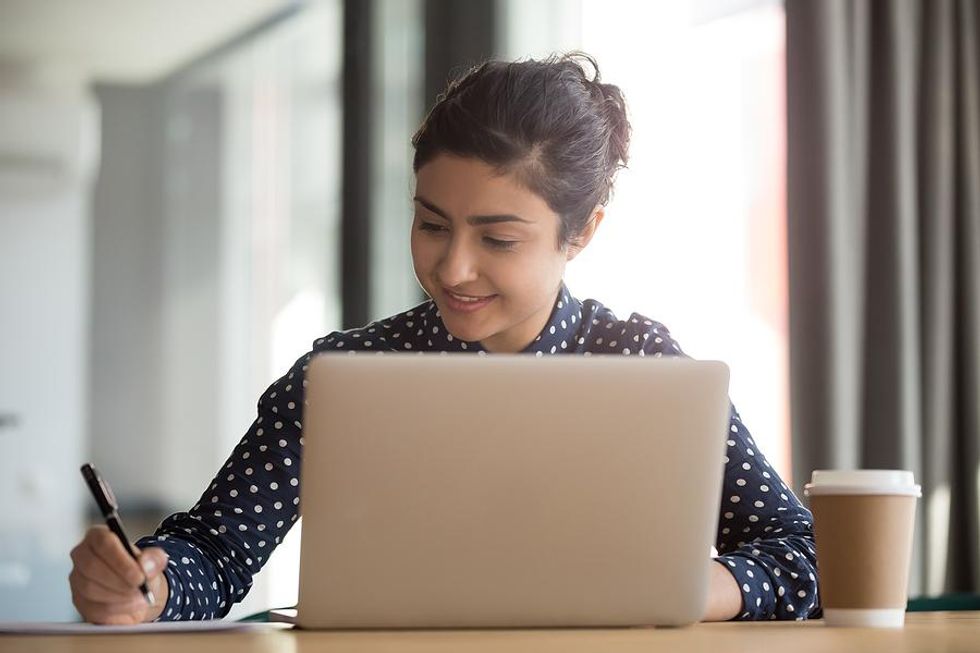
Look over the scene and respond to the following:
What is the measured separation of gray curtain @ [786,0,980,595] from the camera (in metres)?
3.27

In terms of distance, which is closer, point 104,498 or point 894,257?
point 104,498

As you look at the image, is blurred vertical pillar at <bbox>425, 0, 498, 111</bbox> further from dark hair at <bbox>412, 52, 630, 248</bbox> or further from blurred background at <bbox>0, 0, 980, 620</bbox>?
dark hair at <bbox>412, 52, 630, 248</bbox>

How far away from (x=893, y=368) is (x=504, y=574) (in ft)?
8.06

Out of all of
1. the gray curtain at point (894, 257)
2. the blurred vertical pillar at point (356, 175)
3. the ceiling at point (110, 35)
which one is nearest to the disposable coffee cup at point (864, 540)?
the gray curtain at point (894, 257)

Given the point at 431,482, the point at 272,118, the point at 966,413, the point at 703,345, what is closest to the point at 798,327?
the point at 703,345

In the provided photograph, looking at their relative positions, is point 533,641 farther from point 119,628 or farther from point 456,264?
point 456,264

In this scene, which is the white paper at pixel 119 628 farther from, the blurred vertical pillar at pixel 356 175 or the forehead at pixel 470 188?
the blurred vertical pillar at pixel 356 175

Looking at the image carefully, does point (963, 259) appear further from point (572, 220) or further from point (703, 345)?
point (572, 220)

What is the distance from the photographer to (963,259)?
10.9 feet

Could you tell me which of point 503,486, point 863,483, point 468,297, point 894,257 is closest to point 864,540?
point 863,483

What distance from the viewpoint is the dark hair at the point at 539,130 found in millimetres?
1726

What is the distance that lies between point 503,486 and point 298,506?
2.51 feet

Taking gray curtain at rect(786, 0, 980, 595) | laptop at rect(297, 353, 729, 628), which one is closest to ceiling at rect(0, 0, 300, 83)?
gray curtain at rect(786, 0, 980, 595)

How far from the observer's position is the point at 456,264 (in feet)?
5.52
